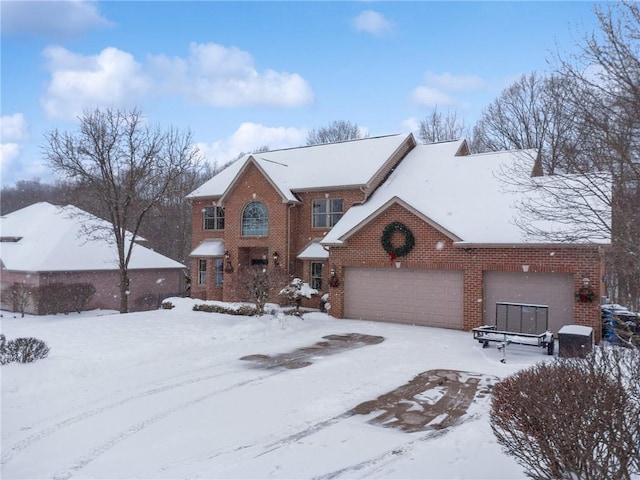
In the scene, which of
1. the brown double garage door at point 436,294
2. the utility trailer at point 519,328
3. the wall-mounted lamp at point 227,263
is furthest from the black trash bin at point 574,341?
the wall-mounted lamp at point 227,263

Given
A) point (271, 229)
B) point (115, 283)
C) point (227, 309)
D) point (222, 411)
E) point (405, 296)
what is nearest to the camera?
point (222, 411)

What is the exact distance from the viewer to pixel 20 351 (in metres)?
9.73

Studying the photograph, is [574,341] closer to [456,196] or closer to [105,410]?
[456,196]

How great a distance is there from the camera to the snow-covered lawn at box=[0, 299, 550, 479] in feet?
18.8

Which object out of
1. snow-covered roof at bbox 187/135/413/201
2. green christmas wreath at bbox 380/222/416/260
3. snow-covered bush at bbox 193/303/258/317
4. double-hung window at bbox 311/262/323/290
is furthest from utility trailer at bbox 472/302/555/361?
double-hung window at bbox 311/262/323/290

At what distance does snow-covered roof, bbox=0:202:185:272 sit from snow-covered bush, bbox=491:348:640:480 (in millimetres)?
23560

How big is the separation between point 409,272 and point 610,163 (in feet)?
29.7

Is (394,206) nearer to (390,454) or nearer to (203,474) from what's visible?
(390,454)

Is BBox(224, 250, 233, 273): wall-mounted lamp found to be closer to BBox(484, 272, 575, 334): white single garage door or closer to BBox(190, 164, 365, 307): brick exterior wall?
BBox(190, 164, 365, 307): brick exterior wall

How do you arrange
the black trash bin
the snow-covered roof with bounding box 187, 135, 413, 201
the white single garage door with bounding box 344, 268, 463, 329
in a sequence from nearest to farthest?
the black trash bin < the white single garage door with bounding box 344, 268, 463, 329 < the snow-covered roof with bounding box 187, 135, 413, 201

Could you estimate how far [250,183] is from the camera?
2336cm

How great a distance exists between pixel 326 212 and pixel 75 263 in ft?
50.5

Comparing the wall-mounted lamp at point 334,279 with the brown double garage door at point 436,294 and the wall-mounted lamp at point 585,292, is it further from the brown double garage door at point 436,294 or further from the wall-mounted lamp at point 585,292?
the wall-mounted lamp at point 585,292

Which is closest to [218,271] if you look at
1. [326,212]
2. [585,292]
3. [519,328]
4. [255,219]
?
[255,219]
